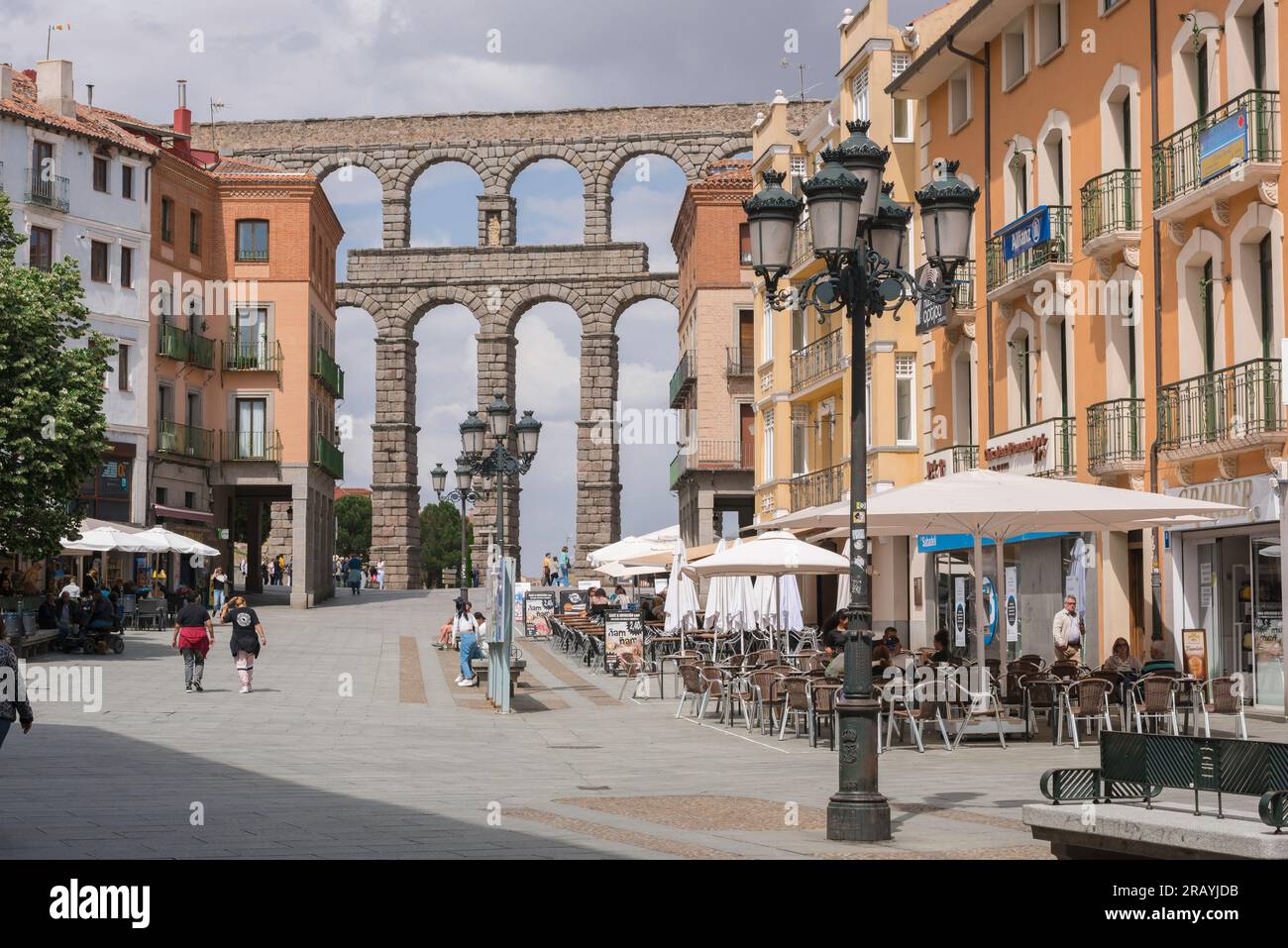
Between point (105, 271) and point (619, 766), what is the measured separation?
36261mm

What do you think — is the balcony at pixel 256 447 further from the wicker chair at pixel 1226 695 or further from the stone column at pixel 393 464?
the wicker chair at pixel 1226 695

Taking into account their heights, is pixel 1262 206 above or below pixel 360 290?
below

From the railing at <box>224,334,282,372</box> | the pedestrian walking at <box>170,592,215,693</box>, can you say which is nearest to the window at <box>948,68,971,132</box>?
the pedestrian walking at <box>170,592,215,693</box>

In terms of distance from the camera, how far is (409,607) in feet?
180

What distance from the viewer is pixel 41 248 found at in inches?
1841

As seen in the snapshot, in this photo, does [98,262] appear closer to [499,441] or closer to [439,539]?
[499,441]

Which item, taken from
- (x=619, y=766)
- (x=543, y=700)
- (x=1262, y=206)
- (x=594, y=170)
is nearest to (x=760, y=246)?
(x=619, y=766)

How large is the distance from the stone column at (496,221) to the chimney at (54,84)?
927 inches

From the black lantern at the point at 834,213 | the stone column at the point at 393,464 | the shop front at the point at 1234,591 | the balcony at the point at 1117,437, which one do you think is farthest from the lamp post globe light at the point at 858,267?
the stone column at the point at 393,464

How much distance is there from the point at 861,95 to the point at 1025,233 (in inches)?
386

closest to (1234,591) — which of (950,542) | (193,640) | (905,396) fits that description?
(950,542)

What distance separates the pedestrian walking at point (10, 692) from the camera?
11375mm
